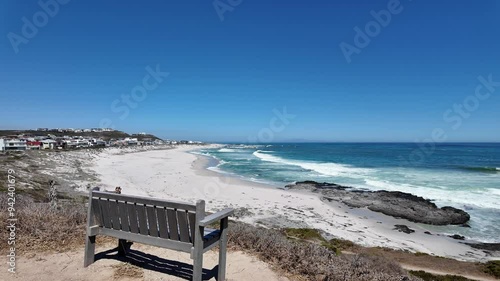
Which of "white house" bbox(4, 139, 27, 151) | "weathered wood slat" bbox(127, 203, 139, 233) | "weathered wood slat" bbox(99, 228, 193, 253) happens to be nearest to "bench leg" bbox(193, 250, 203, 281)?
"weathered wood slat" bbox(99, 228, 193, 253)

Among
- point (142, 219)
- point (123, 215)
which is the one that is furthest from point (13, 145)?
point (142, 219)

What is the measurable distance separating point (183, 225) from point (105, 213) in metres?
1.33

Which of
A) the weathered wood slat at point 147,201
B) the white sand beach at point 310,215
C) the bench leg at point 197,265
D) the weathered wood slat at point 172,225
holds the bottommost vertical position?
the white sand beach at point 310,215

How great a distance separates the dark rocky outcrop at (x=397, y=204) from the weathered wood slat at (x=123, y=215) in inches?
567

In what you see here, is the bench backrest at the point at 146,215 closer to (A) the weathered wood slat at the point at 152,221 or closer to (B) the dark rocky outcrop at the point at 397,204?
(A) the weathered wood slat at the point at 152,221

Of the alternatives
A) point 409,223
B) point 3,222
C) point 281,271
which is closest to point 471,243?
point 409,223

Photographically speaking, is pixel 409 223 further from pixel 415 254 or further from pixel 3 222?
pixel 3 222

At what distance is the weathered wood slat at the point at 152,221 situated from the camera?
3.66m

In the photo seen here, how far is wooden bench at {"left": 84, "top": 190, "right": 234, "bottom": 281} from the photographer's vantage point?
3.46 meters

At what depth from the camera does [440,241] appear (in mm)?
11227

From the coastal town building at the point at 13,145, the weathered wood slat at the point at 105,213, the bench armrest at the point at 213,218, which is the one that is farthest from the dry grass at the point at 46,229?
the coastal town building at the point at 13,145

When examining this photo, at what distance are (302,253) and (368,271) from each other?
1.06 m

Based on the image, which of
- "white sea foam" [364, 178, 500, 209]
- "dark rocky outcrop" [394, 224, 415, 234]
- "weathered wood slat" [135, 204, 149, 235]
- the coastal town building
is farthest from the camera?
the coastal town building

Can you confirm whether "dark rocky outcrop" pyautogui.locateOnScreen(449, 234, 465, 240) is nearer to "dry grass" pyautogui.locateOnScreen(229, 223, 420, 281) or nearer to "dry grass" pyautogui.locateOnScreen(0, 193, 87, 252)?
"dry grass" pyautogui.locateOnScreen(229, 223, 420, 281)
